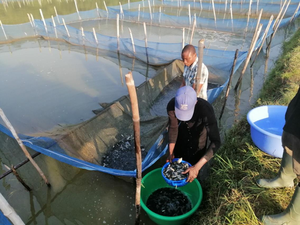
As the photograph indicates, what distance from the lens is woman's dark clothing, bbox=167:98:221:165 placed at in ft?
6.43

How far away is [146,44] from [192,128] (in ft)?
16.3

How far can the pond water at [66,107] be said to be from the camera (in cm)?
270

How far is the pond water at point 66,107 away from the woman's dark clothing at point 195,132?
2.88 ft

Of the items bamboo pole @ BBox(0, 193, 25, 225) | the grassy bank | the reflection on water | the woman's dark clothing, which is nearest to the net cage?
the woman's dark clothing

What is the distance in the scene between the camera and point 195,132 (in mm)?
2150

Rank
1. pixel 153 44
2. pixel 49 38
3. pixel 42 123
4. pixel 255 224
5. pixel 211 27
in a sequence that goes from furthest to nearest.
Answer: pixel 211 27, pixel 49 38, pixel 153 44, pixel 42 123, pixel 255 224

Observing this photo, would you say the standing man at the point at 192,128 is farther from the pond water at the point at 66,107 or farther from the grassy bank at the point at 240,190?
the pond water at the point at 66,107

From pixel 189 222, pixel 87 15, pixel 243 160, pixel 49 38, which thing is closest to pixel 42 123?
pixel 189 222

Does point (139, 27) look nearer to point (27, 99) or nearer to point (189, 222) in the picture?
point (27, 99)

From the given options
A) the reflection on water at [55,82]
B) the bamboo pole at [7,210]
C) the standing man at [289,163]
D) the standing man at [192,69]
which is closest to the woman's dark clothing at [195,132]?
the standing man at [289,163]

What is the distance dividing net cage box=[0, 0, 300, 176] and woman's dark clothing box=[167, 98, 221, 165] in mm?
314

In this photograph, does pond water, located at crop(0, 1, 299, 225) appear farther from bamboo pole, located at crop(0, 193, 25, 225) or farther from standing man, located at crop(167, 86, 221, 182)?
bamboo pole, located at crop(0, 193, 25, 225)

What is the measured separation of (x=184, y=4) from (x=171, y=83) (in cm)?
1138

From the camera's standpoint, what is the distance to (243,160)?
8.25 ft
